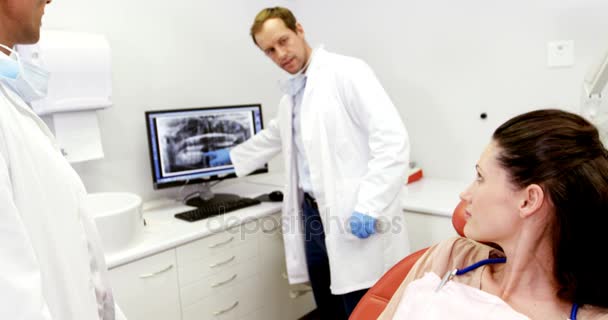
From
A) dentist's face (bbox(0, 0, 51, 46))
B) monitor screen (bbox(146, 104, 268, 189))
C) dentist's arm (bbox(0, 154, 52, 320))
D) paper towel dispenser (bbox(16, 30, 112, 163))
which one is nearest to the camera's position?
dentist's arm (bbox(0, 154, 52, 320))

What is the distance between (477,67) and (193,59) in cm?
146

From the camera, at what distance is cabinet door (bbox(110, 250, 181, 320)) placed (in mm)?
1478

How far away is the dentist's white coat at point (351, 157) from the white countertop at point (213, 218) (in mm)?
312

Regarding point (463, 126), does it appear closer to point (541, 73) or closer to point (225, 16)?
point (541, 73)

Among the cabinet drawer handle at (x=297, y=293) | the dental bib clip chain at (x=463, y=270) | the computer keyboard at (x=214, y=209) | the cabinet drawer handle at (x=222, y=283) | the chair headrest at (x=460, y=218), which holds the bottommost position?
the cabinet drawer handle at (x=297, y=293)

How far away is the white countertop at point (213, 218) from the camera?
154cm

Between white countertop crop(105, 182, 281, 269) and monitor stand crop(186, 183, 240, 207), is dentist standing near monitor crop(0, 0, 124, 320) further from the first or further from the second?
monitor stand crop(186, 183, 240, 207)

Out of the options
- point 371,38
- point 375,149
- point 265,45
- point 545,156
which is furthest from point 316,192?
point 371,38

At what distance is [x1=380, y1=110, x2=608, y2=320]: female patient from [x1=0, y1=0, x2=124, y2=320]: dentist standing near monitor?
691mm

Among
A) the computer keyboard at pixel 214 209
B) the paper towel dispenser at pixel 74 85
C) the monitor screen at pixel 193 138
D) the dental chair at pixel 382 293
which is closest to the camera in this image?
the dental chair at pixel 382 293

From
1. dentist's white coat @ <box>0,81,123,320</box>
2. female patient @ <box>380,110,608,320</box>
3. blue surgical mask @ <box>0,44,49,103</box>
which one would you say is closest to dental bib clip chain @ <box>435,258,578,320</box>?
female patient @ <box>380,110,608,320</box>

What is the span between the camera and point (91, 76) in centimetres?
169

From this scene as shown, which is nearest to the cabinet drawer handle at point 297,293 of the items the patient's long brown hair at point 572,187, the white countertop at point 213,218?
the white countertop at point 213,218

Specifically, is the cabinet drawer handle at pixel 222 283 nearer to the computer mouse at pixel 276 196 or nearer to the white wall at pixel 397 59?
the computer mouse at pixel 276 196
